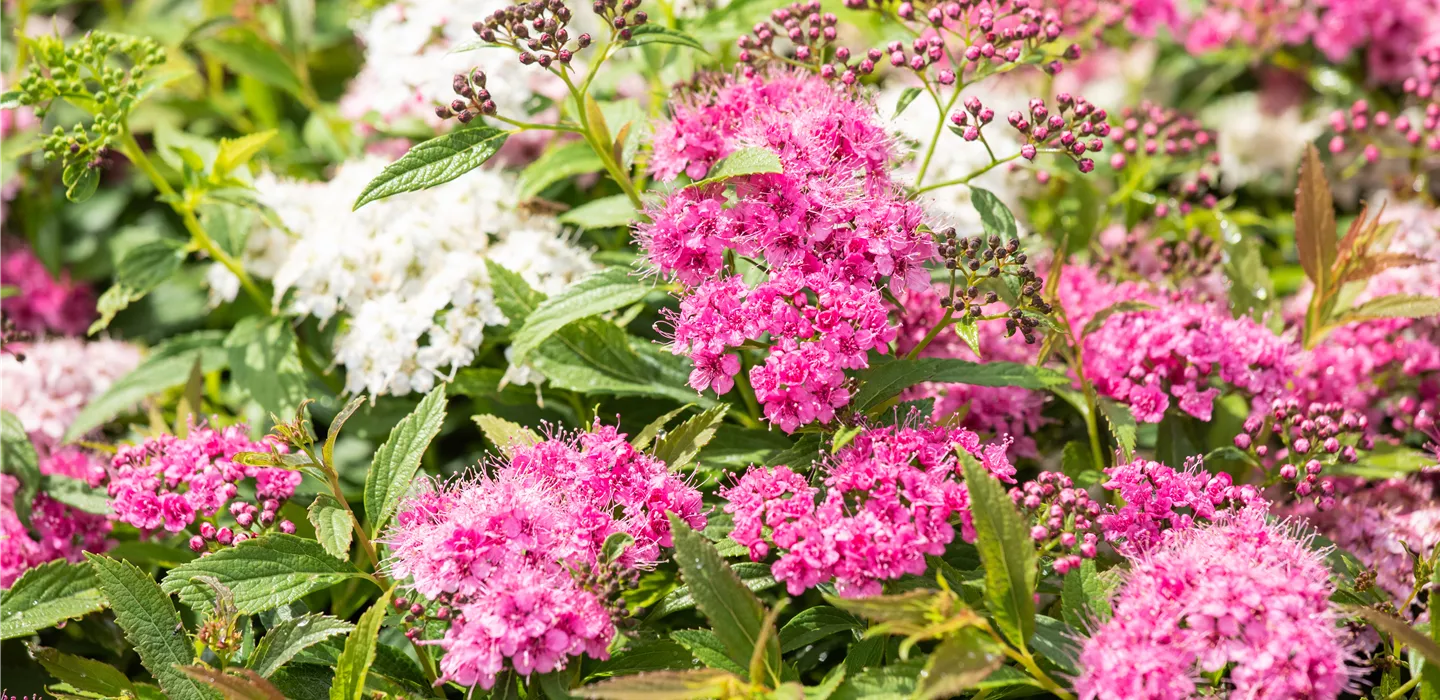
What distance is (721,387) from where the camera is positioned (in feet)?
6.27

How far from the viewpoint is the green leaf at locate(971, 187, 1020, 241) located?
2.20 meters

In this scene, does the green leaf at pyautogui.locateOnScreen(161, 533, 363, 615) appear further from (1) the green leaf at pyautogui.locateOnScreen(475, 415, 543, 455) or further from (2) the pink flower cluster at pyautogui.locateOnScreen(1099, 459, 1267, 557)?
(2) the pink flower cluster at pyautogui.locateOnScreen(1099, 459, 1267, 557)

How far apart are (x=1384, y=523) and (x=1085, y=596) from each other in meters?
0.90

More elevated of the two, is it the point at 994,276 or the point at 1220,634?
the point at 994,276

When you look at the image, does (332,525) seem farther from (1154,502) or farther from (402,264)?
(1154,502)

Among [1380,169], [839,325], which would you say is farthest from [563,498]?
[1380,169]

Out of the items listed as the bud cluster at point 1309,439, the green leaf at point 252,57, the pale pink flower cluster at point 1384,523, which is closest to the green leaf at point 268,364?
the green leaf at point 252,57

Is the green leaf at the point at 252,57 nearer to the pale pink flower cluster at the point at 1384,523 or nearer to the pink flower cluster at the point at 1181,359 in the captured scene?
the pink flower cluster at the point at 1181,359

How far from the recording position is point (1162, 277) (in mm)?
2793

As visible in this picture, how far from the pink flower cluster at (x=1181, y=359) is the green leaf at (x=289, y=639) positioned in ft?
5.02

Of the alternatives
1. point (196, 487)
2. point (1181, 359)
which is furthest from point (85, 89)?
point (1181, 359)

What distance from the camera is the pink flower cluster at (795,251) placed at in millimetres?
1825

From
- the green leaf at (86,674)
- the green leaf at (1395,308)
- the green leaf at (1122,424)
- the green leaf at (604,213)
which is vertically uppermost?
the green leaf at (604,213)

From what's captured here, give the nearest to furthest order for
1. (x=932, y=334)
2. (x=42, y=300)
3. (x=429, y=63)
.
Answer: (x=932, y=334) → (x=429, y=63) → (x=42, y=300)
